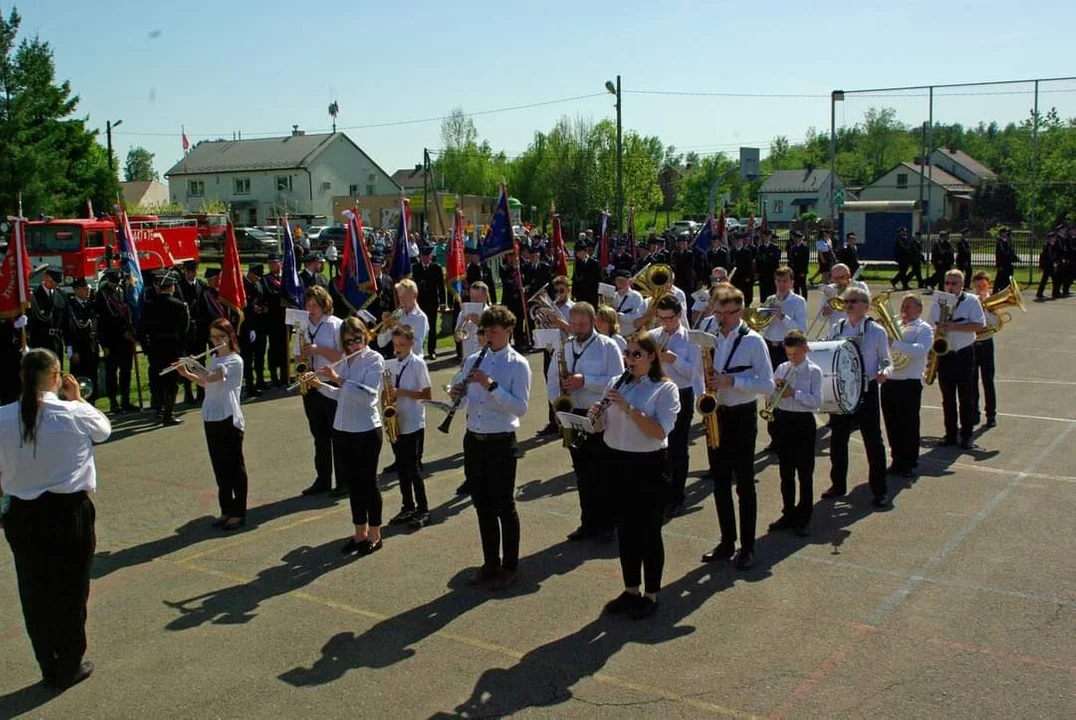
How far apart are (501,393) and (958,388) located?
679 centimetres

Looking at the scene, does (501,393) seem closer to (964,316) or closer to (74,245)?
(964,316)

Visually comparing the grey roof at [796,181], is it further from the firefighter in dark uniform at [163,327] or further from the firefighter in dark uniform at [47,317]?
the firefighter in dark uniform at [47,317]

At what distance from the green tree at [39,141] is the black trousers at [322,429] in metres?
38.9

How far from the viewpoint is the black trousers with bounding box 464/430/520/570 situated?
A: 711 centimetres

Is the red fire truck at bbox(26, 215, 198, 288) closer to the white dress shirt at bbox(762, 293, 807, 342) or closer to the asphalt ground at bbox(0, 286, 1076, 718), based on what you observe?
the asphalt ground at bbox(0, 286, 1076, 718)

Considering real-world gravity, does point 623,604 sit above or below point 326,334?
below

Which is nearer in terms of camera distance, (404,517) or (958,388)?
(404,517)

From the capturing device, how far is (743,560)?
752 centimetres

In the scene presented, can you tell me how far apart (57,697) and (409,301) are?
588 centimetres

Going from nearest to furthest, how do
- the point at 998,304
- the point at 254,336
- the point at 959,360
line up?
the point at 959,360
the point at 998,304
the point at 254,336

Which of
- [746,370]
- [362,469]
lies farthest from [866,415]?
[362,469]

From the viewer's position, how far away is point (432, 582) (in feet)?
24.3

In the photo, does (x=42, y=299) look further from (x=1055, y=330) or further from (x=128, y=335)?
(x=1055, y=330)

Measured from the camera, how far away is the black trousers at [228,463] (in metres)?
8.71
